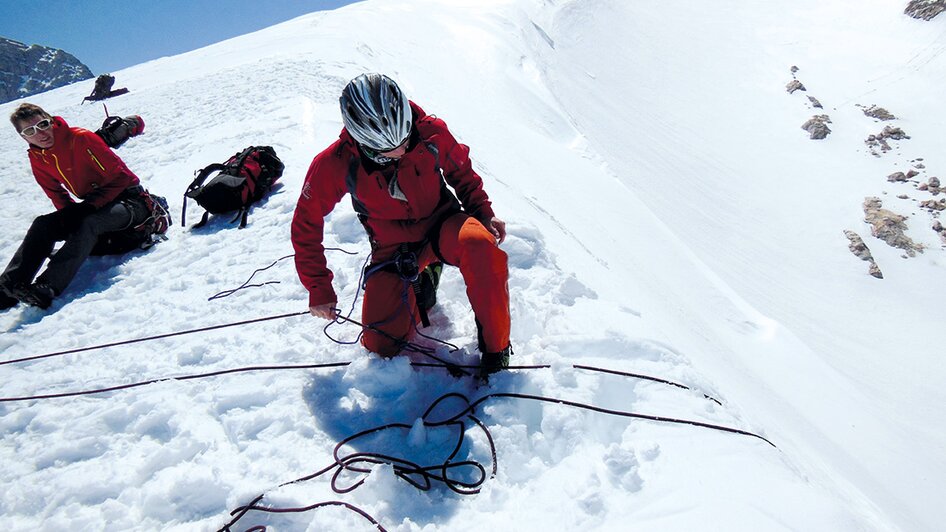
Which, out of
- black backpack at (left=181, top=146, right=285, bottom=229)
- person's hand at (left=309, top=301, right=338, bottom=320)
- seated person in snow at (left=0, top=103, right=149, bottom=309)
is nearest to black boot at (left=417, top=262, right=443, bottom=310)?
person's hand at (left=309, top=301, right=338, bottom=320)

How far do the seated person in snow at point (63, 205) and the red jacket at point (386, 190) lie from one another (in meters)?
2.71

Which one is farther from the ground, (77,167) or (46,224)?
(77,167)

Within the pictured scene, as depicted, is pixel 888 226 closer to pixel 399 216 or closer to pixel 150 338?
pixel 399 216

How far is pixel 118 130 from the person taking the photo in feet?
26.2

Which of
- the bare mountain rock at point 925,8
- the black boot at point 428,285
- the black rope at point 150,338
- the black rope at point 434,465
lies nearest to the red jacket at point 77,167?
the black rope at point 150,338

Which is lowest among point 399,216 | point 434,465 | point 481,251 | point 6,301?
point 6,301

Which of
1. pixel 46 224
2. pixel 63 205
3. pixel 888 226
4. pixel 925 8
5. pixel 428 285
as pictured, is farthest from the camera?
pixel 925 8

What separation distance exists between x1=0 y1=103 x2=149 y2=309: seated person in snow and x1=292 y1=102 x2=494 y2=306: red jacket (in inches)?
107

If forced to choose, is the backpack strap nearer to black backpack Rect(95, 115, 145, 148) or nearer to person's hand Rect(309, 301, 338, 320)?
person's hand Rect(309, 301, 338, 320)

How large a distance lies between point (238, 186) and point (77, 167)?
131cm

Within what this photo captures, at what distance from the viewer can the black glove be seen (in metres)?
4.32

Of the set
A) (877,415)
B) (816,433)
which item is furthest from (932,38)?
(816,433)

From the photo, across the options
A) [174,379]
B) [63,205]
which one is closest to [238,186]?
[63,205]

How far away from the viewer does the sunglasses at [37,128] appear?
4.11 metres
